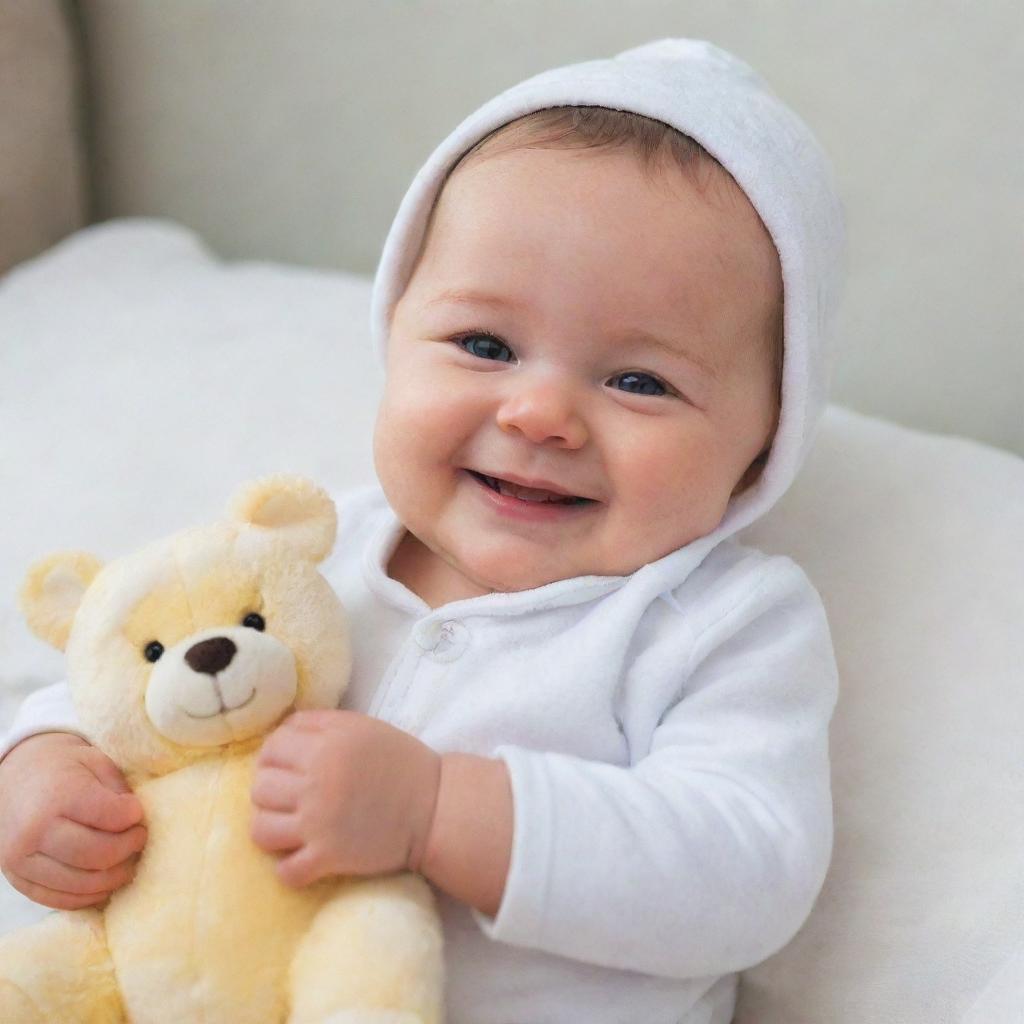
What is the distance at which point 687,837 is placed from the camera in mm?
731

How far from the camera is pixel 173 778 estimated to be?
2.49ft

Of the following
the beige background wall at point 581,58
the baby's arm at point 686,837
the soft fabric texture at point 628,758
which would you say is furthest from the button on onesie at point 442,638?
the beige background wall at point 581,58

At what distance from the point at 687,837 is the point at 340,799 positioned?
0.21 metres

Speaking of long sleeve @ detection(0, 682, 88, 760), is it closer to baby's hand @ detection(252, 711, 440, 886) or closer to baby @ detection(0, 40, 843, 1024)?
baby @ detection(0, 40, 843, 1024)

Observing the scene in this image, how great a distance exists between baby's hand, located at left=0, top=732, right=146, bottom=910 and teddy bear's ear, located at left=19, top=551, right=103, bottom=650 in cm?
8

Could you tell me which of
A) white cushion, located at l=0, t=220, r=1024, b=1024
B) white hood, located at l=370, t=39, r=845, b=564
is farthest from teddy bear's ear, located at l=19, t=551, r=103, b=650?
white hood, located at l=370, t=39, r=845, b=564

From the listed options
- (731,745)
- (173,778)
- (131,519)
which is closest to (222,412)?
(131,519)

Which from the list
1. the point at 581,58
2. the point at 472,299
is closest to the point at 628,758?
the point at 472,299

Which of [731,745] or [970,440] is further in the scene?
[970,440]

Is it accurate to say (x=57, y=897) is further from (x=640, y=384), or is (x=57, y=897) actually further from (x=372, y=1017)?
(x=640, y=384)

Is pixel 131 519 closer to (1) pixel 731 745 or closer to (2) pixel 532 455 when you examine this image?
(2) pixel 532 455

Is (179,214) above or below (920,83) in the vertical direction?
below

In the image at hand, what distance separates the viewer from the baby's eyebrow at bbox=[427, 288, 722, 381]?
838mm

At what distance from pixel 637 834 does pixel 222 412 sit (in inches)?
27.4
